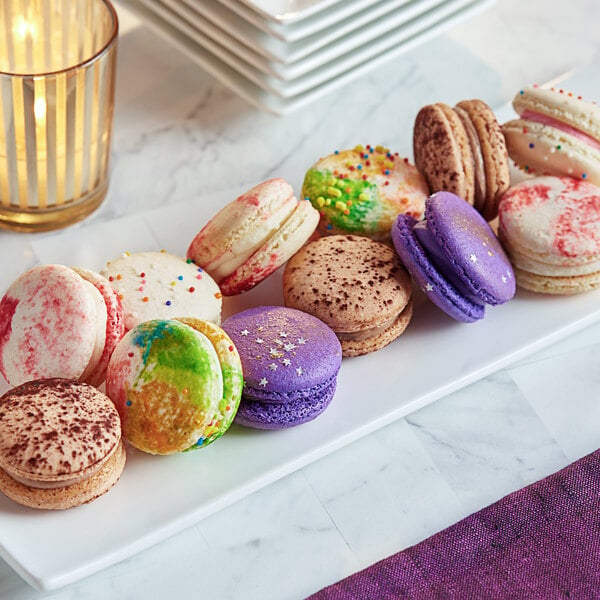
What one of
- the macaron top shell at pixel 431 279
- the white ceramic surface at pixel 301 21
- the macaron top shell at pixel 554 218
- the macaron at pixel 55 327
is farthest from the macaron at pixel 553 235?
the macaron at pixel 55 327

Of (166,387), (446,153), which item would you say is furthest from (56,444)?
(446,153)

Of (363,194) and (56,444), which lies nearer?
(56,444)

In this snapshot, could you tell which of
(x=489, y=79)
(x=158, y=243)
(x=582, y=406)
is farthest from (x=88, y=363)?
(x=489, y=79)

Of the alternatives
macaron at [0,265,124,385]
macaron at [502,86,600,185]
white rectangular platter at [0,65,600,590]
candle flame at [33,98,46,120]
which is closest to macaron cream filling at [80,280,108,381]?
macaron at [0,265,124,385]

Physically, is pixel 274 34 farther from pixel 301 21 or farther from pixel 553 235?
pixel 553 235

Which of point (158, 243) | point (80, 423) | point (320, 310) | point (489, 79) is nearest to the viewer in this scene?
point (80, 423)

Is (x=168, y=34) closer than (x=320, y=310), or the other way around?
(x=320, y=310)

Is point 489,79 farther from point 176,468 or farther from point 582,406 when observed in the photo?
point 176,468
